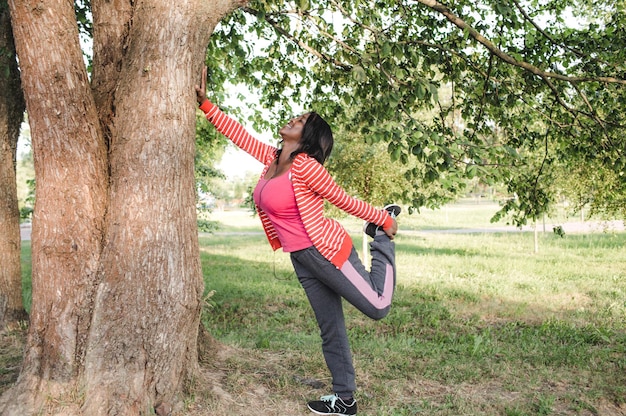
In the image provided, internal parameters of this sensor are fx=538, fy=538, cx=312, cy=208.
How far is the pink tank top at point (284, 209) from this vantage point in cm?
342

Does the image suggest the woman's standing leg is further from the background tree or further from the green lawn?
the background tree

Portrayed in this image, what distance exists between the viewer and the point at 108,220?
349cm

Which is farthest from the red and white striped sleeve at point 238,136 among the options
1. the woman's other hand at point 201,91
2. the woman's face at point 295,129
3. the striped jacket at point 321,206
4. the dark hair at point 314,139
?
the striped jacket at point 321,206

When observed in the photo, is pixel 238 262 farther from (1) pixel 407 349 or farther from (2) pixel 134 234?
(2) pixel 134 234

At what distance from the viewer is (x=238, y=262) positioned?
1505 cm

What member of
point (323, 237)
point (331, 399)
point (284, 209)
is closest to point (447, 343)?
point (331, 399)

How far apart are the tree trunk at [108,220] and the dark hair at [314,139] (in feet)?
2.59

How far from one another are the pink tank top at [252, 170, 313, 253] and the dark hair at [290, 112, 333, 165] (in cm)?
24

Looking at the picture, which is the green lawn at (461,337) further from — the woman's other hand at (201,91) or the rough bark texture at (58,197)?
the woman's other hand at (201,91)

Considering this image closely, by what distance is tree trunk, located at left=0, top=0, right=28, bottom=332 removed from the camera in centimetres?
558

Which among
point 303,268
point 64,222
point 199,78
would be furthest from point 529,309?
point 64,222

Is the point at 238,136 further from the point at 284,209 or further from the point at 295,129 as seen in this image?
the point at 284,209

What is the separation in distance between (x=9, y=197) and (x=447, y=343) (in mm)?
5187

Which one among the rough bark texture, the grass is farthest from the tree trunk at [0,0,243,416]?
the grass
